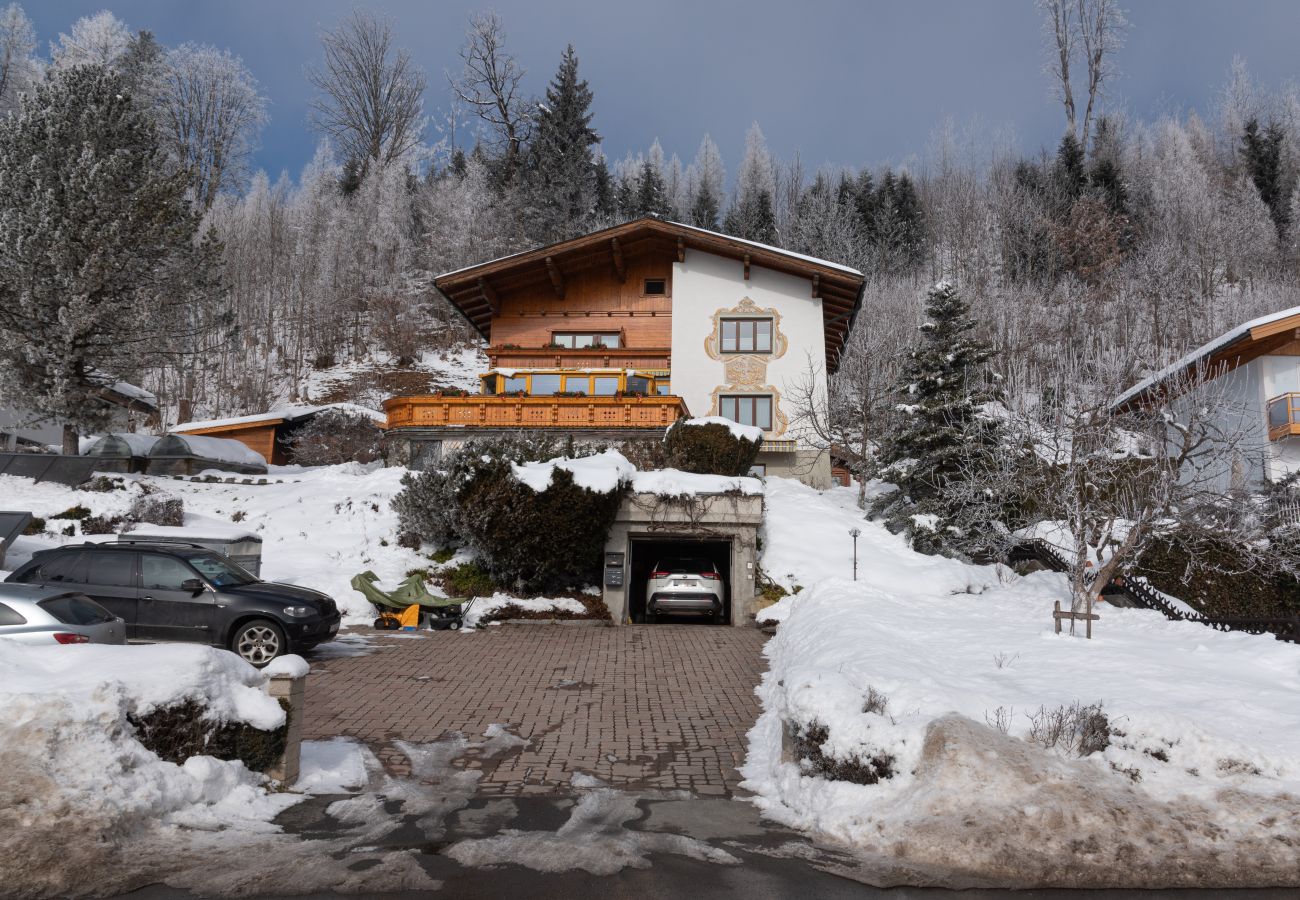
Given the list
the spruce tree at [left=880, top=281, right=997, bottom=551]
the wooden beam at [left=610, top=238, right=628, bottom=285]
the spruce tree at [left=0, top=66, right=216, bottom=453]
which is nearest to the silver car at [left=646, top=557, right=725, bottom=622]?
the spruce tree at [left=880, top=281, right=997, bottom=551]

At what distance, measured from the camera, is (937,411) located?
2036 cm

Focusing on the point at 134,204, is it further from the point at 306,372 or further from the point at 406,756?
the point at 306,372

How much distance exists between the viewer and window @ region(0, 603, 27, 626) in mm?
7289

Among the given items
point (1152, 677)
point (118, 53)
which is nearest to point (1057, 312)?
point (1152, 677)

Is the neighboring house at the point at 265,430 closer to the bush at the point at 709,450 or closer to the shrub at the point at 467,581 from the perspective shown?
the bush at the point at 709,450

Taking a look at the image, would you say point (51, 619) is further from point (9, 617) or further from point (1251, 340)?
point (1251, 340)

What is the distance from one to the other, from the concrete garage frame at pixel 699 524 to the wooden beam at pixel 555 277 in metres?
15.4

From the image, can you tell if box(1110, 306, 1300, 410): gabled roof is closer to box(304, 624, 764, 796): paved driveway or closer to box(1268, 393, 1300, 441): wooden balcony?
box(1268, 393, 1300, 441): wooden balcony

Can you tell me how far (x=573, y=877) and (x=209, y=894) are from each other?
6.18ft

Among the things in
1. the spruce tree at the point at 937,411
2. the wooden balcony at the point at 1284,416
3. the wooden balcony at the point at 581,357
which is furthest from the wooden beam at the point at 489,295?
the wooden balcony at the point at 1284,416

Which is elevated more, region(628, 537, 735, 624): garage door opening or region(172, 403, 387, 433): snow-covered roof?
region(172, 403, 387, 433): snow-covered roof

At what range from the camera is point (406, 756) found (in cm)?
689

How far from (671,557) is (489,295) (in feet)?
54.6

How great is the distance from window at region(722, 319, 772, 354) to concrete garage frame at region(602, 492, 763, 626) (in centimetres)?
1434
